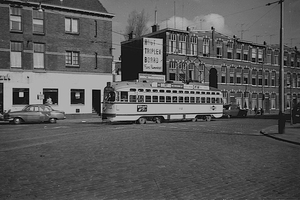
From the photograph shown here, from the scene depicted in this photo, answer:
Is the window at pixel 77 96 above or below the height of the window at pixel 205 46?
below

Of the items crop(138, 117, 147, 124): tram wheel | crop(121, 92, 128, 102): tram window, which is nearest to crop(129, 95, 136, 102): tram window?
crop(121, 92, 128, 102): tram window

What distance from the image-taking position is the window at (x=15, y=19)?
30469 millimetres

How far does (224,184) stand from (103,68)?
30.0m

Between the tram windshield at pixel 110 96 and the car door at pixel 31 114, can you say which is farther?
the car door at pixel 31 114

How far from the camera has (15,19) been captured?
30.6m

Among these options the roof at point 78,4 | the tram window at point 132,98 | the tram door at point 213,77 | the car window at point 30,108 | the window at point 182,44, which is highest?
the roof at point 78,4

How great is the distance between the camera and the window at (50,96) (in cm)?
3199

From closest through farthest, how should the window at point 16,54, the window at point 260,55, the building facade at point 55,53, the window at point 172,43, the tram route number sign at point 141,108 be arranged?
the tram route number sign at point 141,108 < the building facade at point 55,53 < the window at point 16,54 < the window at point 172,43 < the window at point 260,55

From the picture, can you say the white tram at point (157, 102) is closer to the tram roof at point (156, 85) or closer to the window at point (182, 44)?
the tram roof at point (156, 85)

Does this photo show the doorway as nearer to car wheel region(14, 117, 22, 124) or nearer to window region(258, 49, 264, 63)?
car wheel region(14, 117, 22, 124)

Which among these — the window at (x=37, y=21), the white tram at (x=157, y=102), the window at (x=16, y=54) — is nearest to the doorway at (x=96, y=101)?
the window at (x=16, y=54)


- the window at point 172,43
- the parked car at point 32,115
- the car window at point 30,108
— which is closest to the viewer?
the parked car at point 32,115

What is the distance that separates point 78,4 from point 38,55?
741 cm

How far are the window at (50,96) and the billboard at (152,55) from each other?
12577mm
